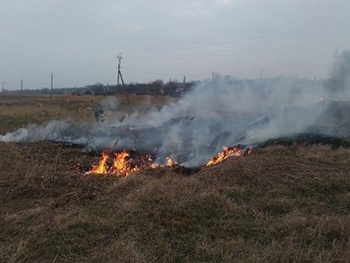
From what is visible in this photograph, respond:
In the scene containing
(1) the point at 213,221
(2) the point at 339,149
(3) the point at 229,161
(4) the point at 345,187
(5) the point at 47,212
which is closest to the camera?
(1) the point at 213,221

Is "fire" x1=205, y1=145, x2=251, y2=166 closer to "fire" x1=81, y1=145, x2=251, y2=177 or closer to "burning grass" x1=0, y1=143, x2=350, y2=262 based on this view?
"fire" x1=81, y1=145, x2=251, y2=177

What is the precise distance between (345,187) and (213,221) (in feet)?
11.7

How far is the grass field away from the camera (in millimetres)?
4484

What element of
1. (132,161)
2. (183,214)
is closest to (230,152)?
(132,161)

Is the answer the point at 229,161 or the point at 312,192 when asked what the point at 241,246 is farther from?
the point at 229,161

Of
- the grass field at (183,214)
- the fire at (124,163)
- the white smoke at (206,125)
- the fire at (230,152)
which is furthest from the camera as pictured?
the white smoke at (206,125)

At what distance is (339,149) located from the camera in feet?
36.1

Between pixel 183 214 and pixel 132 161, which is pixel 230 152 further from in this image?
pixel 183 214

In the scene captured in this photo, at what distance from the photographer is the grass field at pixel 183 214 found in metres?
4.48

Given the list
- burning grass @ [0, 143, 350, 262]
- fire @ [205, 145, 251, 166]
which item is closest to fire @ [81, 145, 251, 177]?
fire @ [205, 145, 251, 166]

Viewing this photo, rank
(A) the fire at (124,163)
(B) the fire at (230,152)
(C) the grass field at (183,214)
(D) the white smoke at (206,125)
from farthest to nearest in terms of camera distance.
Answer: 1. (D) the white smoke at (206,125)
2. (B) the fire at (230,152)
3. (A) the fire at (124,163)
4. (C) the grass field at (183,214)

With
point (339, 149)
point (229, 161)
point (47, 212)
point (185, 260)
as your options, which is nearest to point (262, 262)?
point (185, 260)

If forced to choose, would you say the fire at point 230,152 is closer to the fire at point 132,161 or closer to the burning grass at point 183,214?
the fire at point 132,161

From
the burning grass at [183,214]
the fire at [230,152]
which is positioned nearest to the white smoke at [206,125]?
the fire at [230,152]
